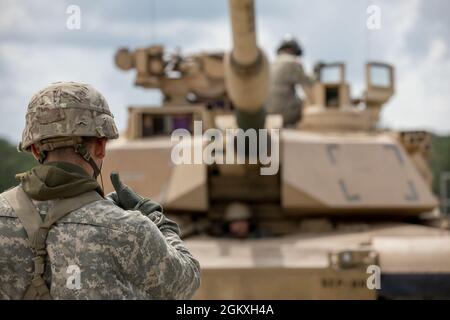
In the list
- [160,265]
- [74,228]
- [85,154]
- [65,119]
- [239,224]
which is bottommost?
[239,224]

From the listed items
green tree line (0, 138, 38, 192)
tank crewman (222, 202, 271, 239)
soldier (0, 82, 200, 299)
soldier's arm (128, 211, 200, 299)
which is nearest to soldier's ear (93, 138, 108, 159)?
soldier (0, 82, 200, 299)

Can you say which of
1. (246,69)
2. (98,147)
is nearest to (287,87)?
(246,69)

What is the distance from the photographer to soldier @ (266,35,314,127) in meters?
10.7

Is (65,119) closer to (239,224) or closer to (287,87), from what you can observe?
(239,224)

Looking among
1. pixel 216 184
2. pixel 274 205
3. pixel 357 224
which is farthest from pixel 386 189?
pixel 216 184

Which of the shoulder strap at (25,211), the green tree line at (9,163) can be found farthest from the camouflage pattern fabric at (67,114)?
the green tree line at (9,163)

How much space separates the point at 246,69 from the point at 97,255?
471 centimetres

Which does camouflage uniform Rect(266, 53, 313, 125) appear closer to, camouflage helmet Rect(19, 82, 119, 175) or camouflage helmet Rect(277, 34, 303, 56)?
camouflage helmet Rect(277, 34, 303, 56)

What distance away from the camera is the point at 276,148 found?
8.52m

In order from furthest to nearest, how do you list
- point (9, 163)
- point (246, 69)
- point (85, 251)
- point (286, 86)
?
point (9, 163), point (286, 86), point (246, 69), point (85, 251)

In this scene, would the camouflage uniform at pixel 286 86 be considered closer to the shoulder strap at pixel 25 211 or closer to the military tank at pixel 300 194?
the military tank at pixel 300 194

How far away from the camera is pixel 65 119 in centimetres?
Answer: 261
